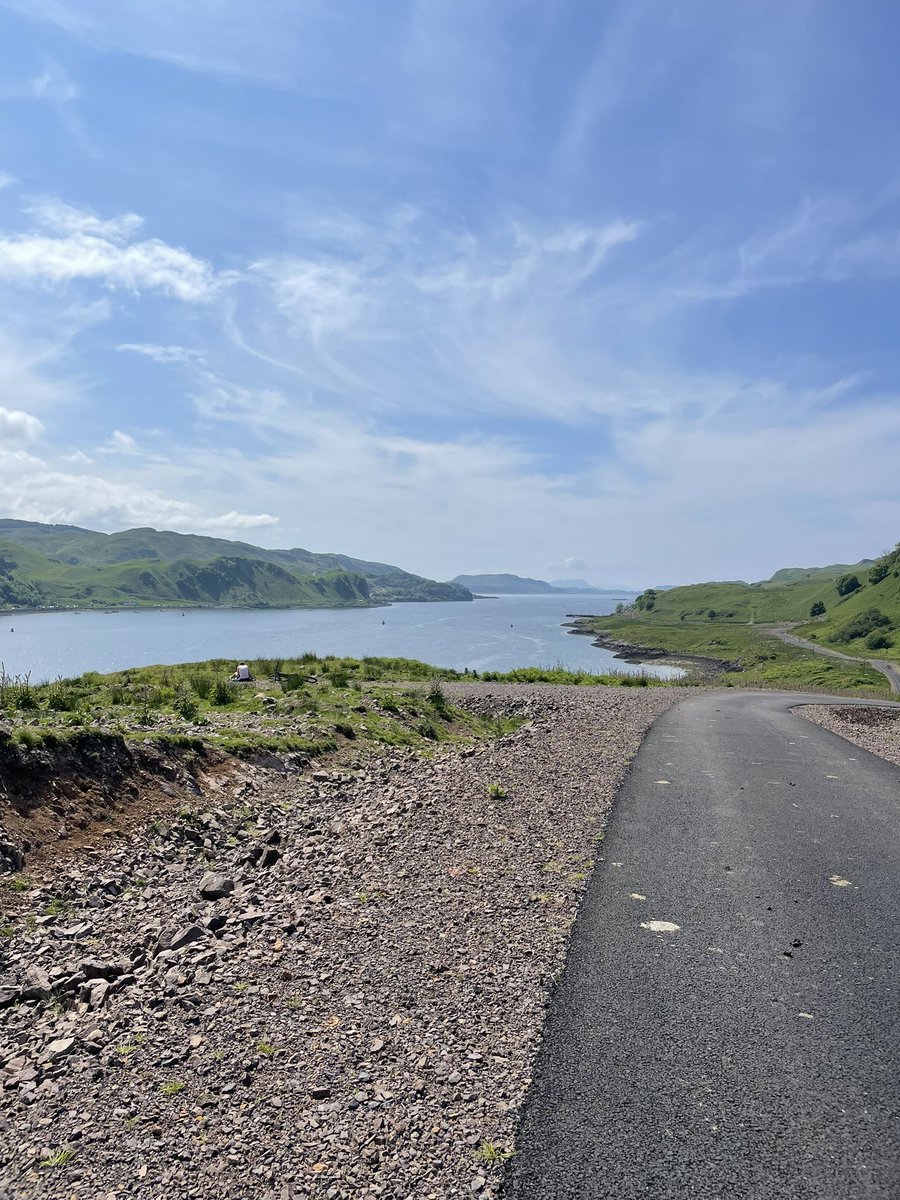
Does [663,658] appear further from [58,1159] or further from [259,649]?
[58,1159]

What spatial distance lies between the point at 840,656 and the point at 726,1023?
12705 cm

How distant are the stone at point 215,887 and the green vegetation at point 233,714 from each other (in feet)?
14.1

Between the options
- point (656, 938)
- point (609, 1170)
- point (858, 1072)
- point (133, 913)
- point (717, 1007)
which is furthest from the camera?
point (133, 913)

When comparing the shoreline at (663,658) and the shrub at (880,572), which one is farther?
the shrub at (880,572)

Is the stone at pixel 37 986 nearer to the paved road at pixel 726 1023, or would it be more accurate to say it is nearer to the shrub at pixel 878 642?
the paved road at pixel 726 1023

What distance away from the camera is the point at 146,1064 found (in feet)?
16.8

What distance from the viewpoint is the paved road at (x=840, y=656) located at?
7438 centimetres

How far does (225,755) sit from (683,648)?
136354 millimetres

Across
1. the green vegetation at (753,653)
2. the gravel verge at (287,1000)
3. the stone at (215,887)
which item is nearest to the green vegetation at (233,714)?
the gravel verge at (287,1000)

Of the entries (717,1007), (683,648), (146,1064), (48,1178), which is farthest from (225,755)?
(683,648)

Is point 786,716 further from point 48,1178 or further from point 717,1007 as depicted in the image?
point 48,1178

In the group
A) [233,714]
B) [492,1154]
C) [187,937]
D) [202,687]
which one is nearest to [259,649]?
[202,687]

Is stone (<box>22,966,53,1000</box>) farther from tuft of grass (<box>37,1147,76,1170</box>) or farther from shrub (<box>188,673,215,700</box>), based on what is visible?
shrub (<box>188,673,215,700</box>)

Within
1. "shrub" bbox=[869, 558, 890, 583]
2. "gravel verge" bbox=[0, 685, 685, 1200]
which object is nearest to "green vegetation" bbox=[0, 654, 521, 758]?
"gravel verge" bbox=[0, 685, 685, 1200]
